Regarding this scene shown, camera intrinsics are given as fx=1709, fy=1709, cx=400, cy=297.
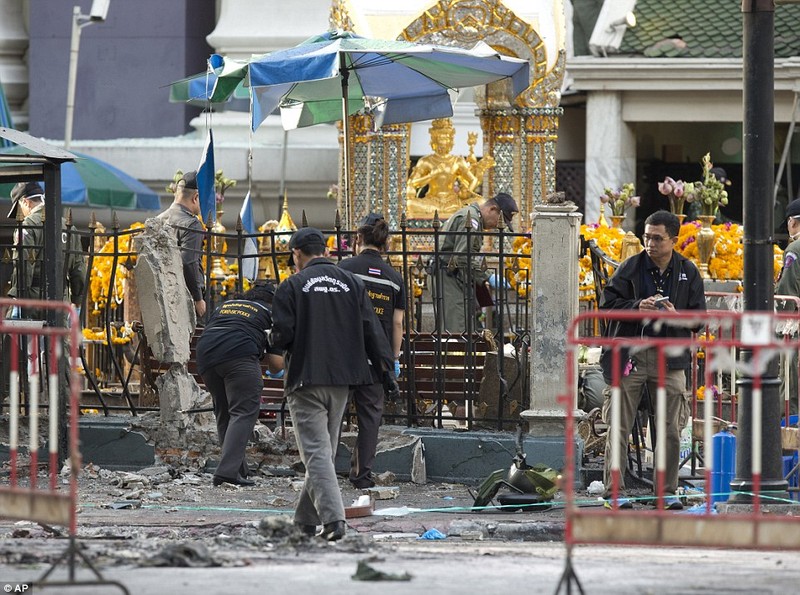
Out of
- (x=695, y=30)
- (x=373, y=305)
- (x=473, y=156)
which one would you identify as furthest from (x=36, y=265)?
(x=695, y=30)

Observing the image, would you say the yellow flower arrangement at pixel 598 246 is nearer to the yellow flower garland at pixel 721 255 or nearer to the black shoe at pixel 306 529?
the yellow flower garland at pixel 721 255

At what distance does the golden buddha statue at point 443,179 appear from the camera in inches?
699

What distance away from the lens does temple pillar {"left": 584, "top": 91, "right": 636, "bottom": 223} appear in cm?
1992

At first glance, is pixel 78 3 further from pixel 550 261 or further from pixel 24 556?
pixel 24 556

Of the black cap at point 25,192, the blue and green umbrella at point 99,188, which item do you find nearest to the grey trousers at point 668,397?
the black cap at point 25,192

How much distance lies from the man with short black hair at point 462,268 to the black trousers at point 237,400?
1.46m

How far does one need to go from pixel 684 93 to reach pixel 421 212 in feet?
13.3

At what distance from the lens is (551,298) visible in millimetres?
11328

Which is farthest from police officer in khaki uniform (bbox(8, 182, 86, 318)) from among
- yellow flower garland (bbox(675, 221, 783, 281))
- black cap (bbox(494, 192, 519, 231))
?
yellow flower garland (bbox(675, 221, 783, 281))

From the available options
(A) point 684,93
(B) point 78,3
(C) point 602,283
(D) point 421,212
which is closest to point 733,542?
(C) point 602,283

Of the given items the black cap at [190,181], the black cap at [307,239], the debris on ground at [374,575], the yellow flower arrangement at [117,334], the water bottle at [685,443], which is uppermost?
the black cap at [190,181]

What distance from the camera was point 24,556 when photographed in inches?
310

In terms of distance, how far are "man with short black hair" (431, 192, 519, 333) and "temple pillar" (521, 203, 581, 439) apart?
49 centimetres

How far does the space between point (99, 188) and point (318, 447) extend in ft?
32.6
